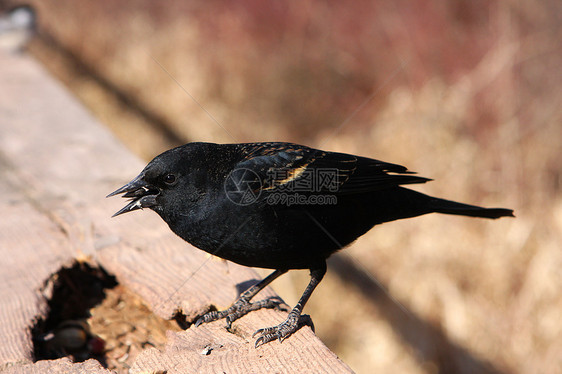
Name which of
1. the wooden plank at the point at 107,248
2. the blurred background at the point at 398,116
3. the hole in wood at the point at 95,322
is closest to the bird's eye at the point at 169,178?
the wooden plank at the point at 107,248

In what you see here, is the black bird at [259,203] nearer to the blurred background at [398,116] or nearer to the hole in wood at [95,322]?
the hole in wood at [95,322]

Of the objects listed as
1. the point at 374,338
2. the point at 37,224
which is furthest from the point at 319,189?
the point at 374,338

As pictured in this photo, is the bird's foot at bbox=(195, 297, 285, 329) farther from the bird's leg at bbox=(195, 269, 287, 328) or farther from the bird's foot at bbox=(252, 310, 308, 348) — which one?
the bird's foot at bbox=(252, 310, 308, 348)

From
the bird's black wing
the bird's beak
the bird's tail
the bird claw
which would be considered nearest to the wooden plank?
the bird claw

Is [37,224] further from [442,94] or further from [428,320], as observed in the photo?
[442,94]

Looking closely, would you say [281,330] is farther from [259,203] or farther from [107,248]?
[107,248]

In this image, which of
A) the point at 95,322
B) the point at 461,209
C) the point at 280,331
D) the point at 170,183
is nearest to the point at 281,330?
the point at 280,331
